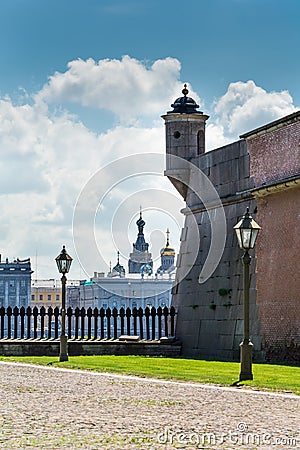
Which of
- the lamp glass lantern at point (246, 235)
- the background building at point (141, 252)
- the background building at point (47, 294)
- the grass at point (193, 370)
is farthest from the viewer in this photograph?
the background building at point (47, 294)

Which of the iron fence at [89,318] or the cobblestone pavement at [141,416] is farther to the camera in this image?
the iron fence at [89,318]

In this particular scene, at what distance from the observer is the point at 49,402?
43.2ft

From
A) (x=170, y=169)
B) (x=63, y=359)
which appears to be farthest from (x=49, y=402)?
(x=170, y=169)

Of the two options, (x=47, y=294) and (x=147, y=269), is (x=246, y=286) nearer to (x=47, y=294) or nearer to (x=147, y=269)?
(x=147, y=269)

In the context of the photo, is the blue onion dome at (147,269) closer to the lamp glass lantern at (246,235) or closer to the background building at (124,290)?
the background building at (124,290)

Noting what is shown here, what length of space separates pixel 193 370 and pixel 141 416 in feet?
25.9

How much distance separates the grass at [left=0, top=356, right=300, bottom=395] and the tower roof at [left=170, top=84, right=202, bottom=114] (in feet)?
27.5

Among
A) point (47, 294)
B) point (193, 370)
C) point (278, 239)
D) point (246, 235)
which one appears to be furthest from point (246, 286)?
point (47, 294)

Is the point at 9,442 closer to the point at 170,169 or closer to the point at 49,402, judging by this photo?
the point at 49,402

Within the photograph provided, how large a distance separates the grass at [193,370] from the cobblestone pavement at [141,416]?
79 centimetres

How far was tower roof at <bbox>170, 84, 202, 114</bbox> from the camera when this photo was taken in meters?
29.3

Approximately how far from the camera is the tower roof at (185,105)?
2934cm

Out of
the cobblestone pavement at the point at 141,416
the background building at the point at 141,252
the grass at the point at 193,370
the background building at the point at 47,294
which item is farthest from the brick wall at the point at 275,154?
the background building at the point at 47,294

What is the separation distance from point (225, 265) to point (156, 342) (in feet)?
9.82
